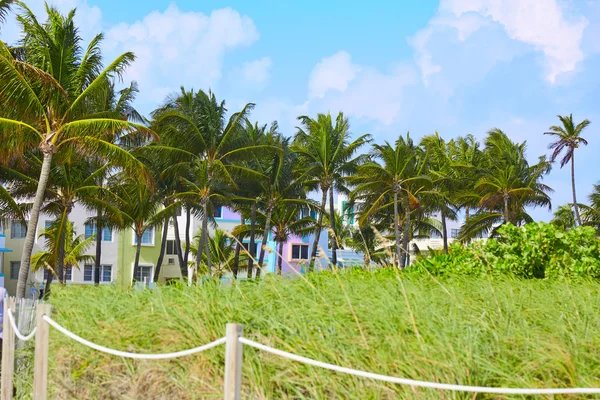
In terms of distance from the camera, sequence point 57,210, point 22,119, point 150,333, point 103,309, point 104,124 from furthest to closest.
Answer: point 57,210, point 22,119, point 104,124, point 103,309, point 150,333

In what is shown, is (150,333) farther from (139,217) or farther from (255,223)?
(255,223)

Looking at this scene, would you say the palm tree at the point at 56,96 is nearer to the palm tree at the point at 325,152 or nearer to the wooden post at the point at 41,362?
the wooden post at the point at 41,362

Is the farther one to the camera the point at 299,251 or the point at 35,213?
the point at 299,251

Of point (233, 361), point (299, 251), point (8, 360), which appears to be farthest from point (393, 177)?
point (233, 361)

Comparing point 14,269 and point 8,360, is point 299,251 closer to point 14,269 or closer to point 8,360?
point 14,269

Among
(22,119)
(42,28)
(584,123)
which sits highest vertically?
(584,123)

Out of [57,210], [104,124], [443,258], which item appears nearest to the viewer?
[443,258]

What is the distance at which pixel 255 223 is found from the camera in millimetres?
49844

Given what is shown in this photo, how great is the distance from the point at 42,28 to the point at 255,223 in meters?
27.3

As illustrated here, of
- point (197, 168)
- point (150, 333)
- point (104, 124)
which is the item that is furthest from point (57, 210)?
point (150, 333)

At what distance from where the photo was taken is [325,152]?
46469 mm

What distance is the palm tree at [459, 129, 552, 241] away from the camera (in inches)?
1940

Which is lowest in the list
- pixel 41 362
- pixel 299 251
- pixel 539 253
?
pixel 41 362

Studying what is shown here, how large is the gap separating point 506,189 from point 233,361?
46.8 metres
